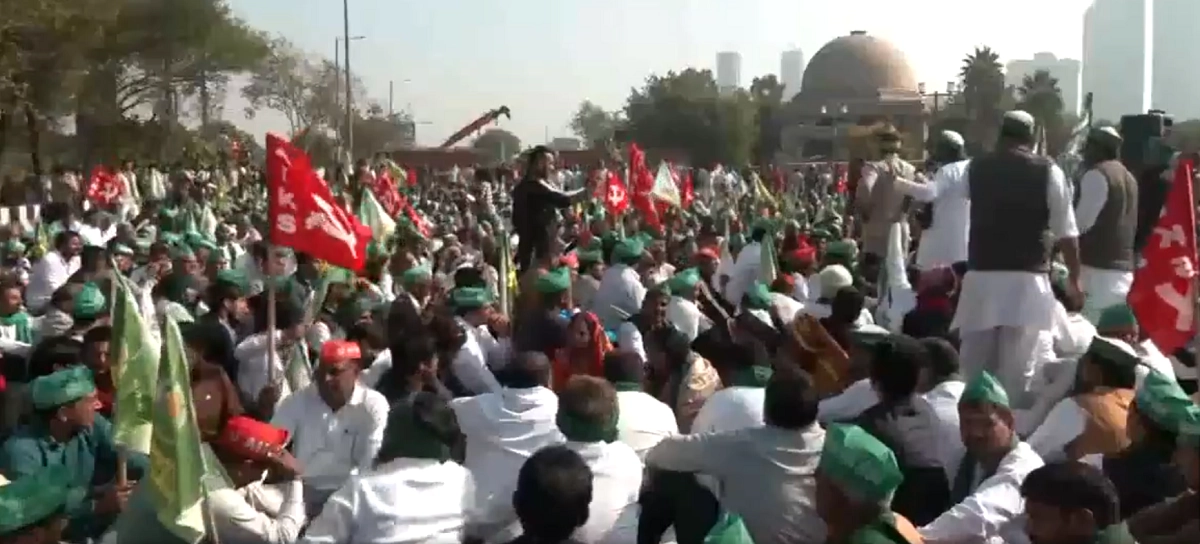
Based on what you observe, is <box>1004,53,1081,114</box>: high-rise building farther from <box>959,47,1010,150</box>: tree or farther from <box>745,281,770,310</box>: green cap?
<box>745,281,770,310</box>: green cap

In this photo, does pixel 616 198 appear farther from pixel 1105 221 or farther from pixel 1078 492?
pixel 1078 492

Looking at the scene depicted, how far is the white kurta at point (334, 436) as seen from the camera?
5.56m

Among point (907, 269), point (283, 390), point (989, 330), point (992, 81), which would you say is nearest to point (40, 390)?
point (283, 390)

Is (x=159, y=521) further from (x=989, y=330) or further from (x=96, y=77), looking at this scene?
(x=96, y=77)

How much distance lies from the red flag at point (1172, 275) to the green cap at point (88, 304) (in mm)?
5552

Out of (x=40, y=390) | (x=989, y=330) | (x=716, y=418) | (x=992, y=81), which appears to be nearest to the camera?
(x=40, y=390)

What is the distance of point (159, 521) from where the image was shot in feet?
14.2

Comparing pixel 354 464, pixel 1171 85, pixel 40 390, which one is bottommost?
pixel 354 464

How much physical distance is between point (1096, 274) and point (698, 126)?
56.3 metres

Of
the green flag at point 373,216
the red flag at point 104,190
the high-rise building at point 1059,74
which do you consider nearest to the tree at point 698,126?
the high-rise building at point 1059,74

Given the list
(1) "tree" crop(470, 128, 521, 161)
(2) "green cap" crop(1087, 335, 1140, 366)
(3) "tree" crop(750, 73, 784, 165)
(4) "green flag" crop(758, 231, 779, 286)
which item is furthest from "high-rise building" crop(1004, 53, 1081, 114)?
(2) "green cap" crop(1087, 335, 1140, 366)

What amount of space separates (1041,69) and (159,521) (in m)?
63.4

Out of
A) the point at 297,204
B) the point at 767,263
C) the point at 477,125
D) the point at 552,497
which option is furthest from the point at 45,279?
the point at 477,125

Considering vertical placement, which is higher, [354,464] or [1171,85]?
[1171,85]
